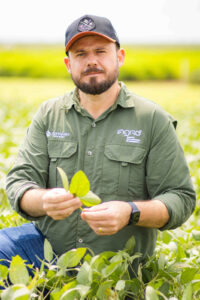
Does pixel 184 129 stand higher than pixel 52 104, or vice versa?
pixel 52 104

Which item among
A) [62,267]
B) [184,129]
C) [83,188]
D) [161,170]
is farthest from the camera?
[184,129]

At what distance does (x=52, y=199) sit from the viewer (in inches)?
47.9

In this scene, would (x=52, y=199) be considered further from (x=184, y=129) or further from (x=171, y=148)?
(x=184, y=129)

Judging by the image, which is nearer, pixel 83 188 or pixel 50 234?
pixel 83 188

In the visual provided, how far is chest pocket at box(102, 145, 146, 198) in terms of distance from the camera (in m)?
1.59

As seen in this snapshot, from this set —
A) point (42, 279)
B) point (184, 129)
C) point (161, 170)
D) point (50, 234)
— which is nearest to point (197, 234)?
point (161, 170)

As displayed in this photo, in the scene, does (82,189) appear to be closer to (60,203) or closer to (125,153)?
(60,203)

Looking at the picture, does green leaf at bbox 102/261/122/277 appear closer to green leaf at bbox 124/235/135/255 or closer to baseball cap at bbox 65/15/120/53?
→ green leaf at bbox 124/235/135/255

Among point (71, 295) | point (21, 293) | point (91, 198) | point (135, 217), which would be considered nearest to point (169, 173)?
point (135, 217)

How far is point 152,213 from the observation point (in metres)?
1.42

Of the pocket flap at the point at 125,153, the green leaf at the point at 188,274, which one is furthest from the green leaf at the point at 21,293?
the pocket flap at the point at 125,153

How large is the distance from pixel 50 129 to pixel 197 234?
0.72m

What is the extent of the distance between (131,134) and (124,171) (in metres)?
0.15

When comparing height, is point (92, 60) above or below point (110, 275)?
above
